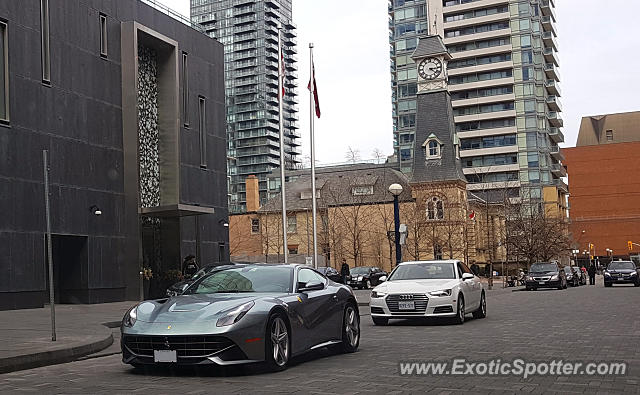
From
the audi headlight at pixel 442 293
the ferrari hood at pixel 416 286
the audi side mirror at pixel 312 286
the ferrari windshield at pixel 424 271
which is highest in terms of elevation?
the audi side mirror at pixel 312 286

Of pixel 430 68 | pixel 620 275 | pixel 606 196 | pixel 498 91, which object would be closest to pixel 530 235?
pixel 620 275

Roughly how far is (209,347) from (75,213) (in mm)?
20729

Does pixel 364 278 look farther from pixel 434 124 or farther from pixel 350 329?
pixel 350 329

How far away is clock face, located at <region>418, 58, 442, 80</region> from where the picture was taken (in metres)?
77.9

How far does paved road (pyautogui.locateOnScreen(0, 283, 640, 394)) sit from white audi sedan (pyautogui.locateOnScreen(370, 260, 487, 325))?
2.60 ft

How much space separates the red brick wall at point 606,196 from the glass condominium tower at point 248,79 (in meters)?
70.8

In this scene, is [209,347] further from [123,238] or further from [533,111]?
[533,111]

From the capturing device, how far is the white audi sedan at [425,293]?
54.4 feet

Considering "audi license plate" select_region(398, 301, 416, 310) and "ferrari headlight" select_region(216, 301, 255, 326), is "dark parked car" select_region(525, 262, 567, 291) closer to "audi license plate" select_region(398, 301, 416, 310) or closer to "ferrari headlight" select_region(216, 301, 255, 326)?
"audi license plate" select_region(398, 301, 416, 310)

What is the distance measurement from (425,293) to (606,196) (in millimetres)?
117881

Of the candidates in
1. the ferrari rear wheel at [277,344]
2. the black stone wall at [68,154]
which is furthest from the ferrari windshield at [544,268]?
the ferrari rear wheel at [277,344]

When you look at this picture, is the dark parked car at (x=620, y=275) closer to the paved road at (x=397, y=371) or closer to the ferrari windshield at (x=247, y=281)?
the paved road at (x=397, y=371)

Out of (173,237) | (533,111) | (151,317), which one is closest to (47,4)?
(173,237)

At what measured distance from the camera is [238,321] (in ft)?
29.1
